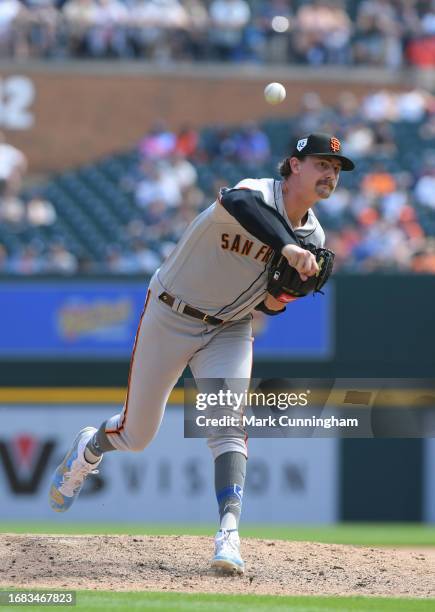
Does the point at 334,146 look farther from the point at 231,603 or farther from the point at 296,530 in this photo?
the point at 296,530

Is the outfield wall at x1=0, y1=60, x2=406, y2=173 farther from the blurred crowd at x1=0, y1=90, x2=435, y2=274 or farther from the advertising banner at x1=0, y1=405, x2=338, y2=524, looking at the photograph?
the advertising banner at x1=0, y1=405, x2=338, y2=524

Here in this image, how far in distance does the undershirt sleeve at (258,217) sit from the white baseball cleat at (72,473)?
149 centimetres

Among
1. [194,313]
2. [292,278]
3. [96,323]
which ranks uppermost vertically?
[96,323]

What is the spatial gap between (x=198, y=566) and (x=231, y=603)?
977 mm

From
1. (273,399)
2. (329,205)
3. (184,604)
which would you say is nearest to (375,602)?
(184,604)

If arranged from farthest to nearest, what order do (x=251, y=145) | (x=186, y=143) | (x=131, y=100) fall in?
(x=131, y=100) < (x=186, y=143) < (x=251, y=145)

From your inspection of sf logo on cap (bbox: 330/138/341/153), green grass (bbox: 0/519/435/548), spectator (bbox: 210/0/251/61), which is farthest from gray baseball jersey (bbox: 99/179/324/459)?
spectator (bbox: 210/0/251/61)

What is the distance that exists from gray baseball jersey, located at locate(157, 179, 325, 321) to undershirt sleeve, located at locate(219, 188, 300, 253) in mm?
94

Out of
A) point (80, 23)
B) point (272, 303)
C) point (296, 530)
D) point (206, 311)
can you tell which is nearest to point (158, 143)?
point (80, 23)

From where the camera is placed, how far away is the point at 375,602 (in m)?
5.45

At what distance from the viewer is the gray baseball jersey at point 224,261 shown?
584 cm

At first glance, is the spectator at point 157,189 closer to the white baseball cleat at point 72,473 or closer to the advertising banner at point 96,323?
the advertising banner at point 96,323

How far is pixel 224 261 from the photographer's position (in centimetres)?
589

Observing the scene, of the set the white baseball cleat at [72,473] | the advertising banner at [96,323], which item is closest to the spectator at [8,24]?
the advertising banner at [96,323]
